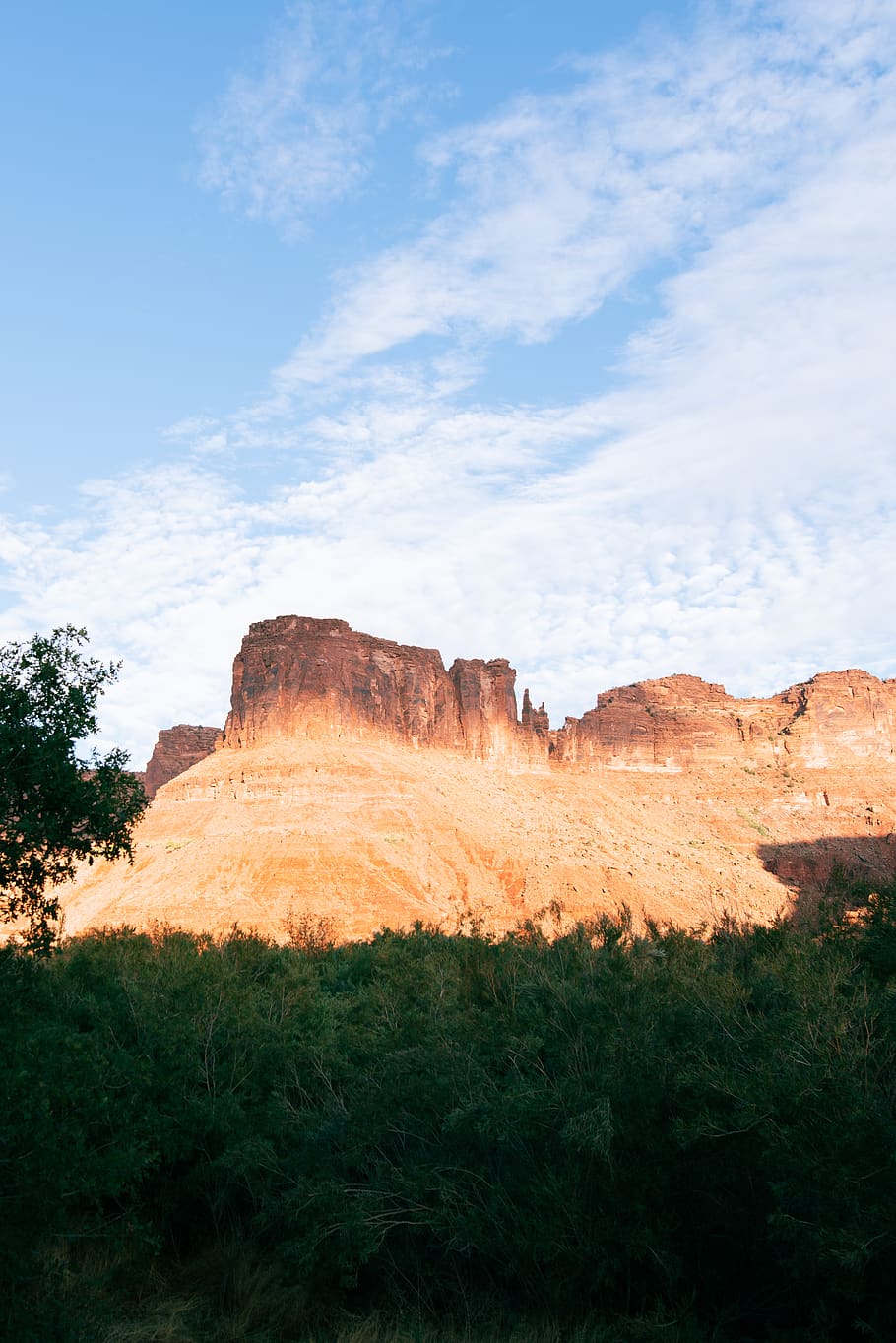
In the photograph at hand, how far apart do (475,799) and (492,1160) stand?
77841 millimetres

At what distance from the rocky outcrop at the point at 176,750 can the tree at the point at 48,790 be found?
11879cm

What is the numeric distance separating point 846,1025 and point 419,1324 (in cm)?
651

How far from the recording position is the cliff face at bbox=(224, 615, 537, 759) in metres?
91.3

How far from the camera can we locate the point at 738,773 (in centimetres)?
12319

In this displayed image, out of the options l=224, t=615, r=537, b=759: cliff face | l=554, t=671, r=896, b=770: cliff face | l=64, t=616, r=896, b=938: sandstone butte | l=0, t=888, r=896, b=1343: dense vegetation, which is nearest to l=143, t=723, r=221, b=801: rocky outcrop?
l=64, t=616, r=896, b=938: sandstone butte

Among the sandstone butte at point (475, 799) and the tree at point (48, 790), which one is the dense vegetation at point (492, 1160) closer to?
the tree at point (48, 790)

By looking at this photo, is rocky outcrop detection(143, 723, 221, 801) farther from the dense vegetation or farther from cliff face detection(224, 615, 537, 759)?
the dense vegetation

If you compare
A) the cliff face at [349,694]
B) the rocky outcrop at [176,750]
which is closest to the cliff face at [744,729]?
the cliff face at [349,694]

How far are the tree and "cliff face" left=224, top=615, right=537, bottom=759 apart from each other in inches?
3090

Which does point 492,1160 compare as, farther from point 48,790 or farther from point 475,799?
point 475,799

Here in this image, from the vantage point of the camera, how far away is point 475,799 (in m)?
91.2

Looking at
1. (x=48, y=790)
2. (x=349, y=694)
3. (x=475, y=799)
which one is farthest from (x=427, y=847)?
(x=48, y=790)

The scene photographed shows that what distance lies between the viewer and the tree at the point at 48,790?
10.8 meters

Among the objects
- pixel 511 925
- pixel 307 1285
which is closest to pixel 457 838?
pixel 511 925
